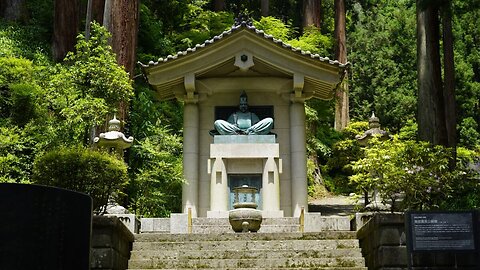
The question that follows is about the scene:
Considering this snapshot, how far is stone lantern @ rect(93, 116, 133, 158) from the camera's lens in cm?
1223

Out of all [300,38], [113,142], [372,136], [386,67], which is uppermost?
[386,67]

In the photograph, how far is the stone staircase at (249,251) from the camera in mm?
8781

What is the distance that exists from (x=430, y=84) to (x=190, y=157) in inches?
228

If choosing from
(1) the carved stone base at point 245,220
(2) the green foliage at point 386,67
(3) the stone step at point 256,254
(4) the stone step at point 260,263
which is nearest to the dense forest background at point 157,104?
(2) the green foliage at point 386,67

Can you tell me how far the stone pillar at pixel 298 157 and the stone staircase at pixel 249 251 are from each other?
4.43m

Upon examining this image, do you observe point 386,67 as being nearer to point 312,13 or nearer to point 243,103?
point 312,13

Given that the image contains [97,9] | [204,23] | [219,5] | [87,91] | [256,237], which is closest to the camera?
[256,237]

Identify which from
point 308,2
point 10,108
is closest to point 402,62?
point 308,2

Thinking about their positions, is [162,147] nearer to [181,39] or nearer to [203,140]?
[203,140]

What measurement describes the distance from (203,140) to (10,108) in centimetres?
469

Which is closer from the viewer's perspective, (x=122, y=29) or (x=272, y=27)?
(x=122, y=29)

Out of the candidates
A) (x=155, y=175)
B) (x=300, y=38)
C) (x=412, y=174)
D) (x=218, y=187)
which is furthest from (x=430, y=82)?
(x=300, y=38)

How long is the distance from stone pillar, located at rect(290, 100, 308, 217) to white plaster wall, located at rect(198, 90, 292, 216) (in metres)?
0.18

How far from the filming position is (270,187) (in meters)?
13.7
